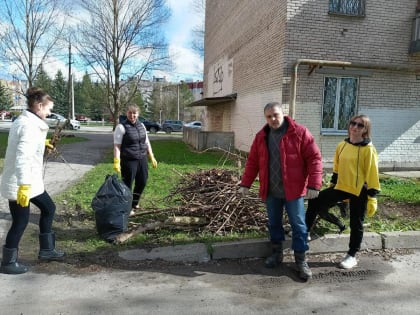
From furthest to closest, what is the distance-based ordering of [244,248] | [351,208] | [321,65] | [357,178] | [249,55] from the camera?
1. [249,55]
2. [321,65]
3. [244,248]
4. [351,208]
5. [357,178]

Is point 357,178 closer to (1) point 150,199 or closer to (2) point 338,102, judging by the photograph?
(1) point 150,199

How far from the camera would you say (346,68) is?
10898mm

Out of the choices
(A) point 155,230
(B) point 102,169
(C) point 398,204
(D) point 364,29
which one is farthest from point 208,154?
(A) point 155,230

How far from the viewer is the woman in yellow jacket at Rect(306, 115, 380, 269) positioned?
159 inches

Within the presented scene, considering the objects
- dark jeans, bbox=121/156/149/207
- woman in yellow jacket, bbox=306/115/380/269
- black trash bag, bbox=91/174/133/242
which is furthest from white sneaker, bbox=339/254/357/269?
dark jeans, bbox=121/156/149/207

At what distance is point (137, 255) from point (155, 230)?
65 cm

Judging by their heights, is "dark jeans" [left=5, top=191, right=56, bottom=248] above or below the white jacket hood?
below

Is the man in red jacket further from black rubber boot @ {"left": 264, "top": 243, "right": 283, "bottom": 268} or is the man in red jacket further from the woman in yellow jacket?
the woman in yellow jacket

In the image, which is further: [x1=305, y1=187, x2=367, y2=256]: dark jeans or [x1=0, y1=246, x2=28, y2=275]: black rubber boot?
[x1=305, y1=187, x2=367, y2=256]: dark jeans

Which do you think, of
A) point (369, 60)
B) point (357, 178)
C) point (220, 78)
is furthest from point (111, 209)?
point (220, 78)

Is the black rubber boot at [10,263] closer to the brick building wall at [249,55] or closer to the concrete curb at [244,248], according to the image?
the concrete curb at [244,248]

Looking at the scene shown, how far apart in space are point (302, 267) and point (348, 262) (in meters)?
0.64

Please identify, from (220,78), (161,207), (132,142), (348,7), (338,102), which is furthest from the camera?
(220,78)

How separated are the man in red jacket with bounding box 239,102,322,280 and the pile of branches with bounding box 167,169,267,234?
0.97 meters
